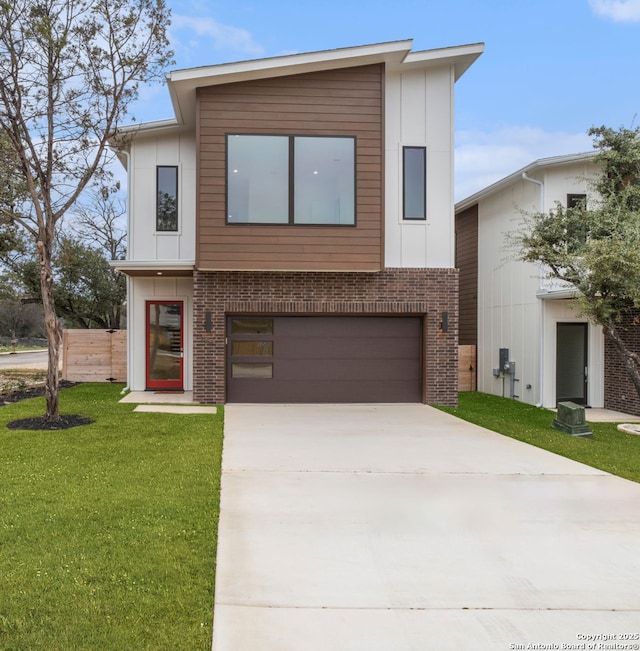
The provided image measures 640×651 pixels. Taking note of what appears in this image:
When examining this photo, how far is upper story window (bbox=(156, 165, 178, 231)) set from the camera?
473 inches

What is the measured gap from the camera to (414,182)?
1101 cm

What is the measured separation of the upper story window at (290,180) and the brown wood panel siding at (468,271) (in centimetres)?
623

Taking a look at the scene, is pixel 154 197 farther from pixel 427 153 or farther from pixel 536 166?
pixel 536 166

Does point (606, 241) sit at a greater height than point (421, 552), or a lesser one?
greater

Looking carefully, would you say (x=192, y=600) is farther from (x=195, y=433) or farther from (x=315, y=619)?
(x=195, y=433)

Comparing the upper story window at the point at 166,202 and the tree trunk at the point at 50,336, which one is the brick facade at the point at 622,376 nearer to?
the upper story window at the point at 166,202

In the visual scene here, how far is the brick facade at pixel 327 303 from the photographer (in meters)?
10.6

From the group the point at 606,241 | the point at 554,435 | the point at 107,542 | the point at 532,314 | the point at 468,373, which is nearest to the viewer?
the point at 107,542

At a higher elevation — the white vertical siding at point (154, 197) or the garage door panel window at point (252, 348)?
the white vertical siding at point (154, 197)

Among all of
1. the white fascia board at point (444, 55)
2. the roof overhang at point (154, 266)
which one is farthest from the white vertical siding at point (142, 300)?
the white fascia board at point (444, 55)

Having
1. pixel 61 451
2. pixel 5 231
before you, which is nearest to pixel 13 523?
pixel 61 451

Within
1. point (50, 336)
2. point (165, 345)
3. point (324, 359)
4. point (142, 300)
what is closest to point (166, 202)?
point (142, 300)

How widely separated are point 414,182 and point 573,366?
218 inches

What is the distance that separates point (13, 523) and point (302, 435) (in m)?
4.31
